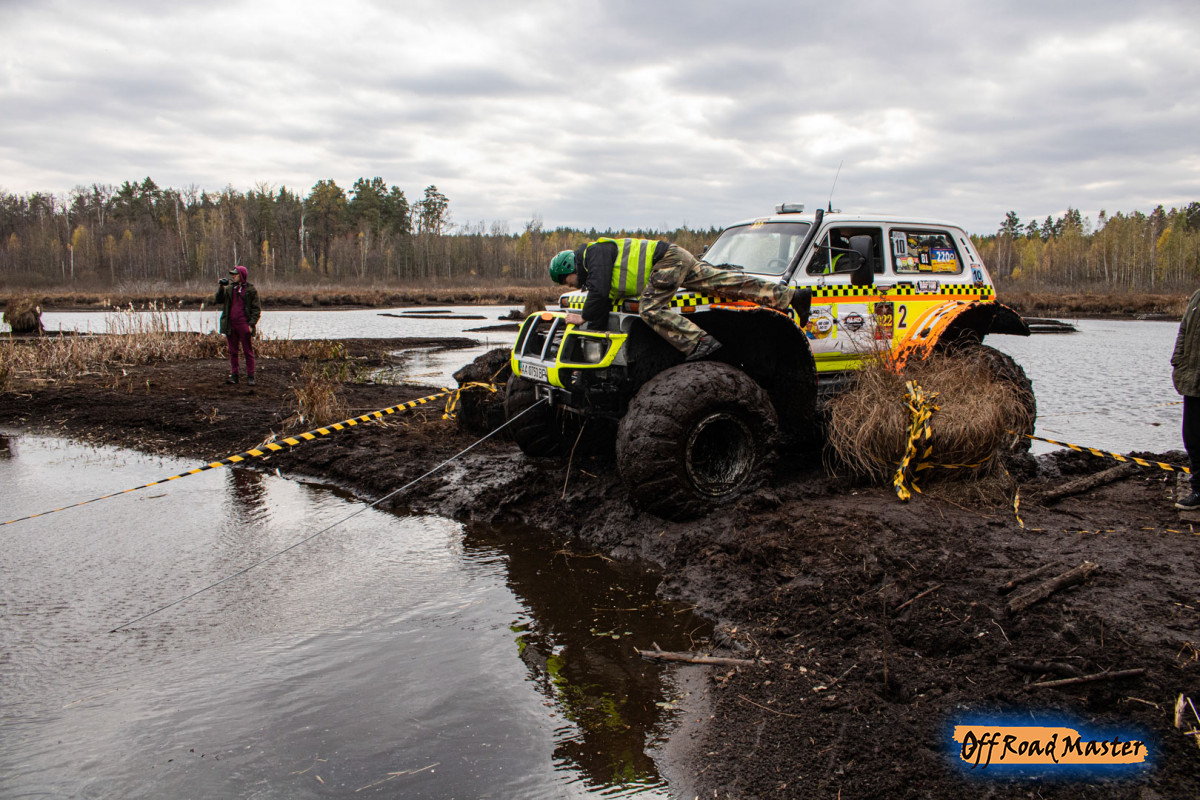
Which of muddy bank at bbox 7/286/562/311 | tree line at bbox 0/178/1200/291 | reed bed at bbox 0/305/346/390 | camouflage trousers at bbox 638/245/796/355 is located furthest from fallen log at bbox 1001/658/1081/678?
tree line at bbox 0/178/1200/291

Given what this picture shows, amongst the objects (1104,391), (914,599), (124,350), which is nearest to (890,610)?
(914,599)

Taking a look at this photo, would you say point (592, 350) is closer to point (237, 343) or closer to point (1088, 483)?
point (1088, 483)

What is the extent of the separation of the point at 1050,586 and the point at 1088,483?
8.06ft

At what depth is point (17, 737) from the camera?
335 centimetres

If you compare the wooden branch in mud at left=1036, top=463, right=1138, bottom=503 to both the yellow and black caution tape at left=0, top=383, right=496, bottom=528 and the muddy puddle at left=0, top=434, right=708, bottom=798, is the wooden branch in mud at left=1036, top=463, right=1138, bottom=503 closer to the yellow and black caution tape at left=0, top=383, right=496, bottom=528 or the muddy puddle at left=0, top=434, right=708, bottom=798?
the muddy puddle at left=0, top=434, right=708, bottom=798

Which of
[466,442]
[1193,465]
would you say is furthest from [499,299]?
[1193,465]

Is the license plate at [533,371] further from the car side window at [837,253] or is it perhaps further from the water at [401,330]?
the water at [401,330]

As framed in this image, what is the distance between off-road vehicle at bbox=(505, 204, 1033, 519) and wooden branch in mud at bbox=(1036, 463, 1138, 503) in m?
1.19

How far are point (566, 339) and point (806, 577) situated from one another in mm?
2526

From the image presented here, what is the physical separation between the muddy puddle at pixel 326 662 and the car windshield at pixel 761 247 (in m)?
3.36

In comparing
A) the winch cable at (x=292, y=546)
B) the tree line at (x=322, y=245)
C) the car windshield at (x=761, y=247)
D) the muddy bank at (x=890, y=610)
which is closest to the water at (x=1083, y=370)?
the muddy bank at (x=890, y=610)

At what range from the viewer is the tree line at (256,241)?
292ft

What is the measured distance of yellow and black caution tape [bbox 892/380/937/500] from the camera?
561cm

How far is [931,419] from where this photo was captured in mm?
5762
